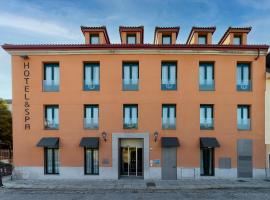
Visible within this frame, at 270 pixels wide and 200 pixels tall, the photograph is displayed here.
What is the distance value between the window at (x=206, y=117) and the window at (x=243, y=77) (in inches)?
119

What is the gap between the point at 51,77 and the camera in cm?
1819

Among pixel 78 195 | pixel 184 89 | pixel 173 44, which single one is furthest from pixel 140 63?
pixel 78 195

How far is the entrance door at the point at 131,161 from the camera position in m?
18.5

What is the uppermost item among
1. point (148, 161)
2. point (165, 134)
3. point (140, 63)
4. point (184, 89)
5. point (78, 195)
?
point (140, 63)

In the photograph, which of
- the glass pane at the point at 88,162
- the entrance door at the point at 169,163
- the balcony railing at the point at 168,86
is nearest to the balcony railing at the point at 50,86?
the glass pane at the point at 88,162

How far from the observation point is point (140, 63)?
17.9 metres

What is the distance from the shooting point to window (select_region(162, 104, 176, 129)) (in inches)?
704

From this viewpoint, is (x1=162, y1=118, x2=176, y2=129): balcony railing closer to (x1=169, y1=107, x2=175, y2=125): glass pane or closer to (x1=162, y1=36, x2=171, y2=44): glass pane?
(x1=169, y1=107, x2=175, y2=125): glass pane

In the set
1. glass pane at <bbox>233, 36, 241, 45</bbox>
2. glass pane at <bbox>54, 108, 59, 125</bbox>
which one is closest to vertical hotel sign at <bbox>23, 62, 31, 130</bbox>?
glass pane at <bbox>54, 108, 59, 125</bbox>

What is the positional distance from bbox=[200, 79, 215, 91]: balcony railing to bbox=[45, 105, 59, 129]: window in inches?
490

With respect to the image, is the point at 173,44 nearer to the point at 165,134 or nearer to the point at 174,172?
the point at 165,134

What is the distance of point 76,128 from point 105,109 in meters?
2.91

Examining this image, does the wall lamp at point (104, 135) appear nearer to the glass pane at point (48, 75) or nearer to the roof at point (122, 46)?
the glass pane at point (48, 75)

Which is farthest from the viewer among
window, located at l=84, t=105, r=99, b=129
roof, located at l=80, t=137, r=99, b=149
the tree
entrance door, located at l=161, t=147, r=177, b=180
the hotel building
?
the tree
